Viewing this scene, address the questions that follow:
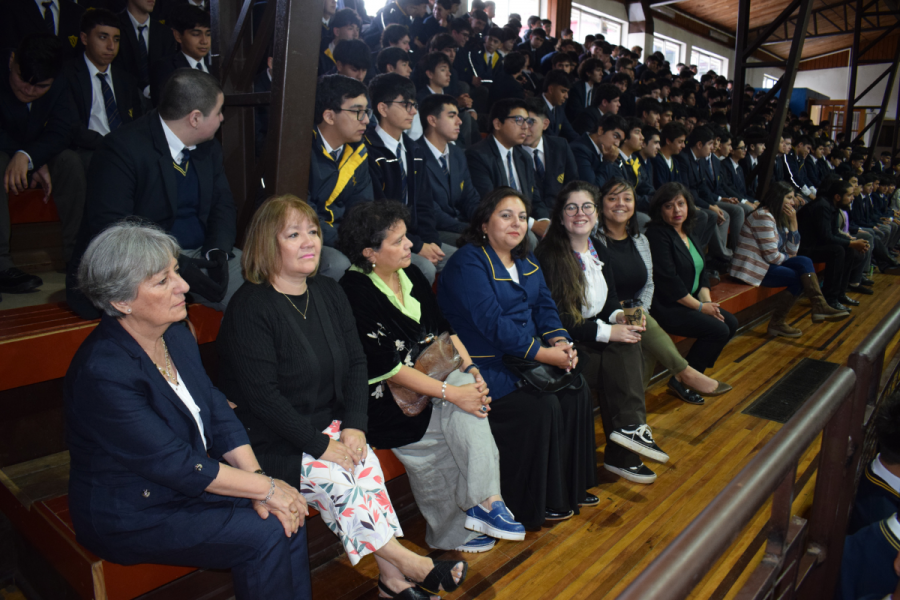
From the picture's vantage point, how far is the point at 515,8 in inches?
409

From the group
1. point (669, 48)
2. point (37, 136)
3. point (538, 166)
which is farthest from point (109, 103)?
point (669, 48)

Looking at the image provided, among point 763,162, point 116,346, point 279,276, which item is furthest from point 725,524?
point 763,162

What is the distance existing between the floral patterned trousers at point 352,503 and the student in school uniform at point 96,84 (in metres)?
1.84

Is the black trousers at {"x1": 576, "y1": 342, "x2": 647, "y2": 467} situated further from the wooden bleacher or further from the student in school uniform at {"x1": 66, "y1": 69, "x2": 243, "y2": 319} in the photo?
the student in school uniform at {"x1": 66, "y1": 69, "x2": 243, "y2": 319}

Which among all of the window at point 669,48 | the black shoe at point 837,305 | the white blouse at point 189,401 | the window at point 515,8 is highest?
the window at point 669,48

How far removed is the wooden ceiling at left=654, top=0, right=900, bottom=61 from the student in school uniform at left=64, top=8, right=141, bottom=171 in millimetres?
13143

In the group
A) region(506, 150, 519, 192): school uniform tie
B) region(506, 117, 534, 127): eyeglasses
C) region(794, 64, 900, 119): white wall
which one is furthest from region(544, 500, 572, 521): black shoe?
region(794, 64, 900, 119): white wall

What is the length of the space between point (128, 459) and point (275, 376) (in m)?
0.44

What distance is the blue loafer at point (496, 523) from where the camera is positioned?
1.87 metres

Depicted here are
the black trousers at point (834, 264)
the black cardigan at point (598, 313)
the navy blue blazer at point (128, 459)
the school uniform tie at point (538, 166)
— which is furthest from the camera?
the black trousers at point (834, 264)

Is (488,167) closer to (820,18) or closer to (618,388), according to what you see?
(618,388)

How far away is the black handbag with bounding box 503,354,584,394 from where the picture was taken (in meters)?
2.11

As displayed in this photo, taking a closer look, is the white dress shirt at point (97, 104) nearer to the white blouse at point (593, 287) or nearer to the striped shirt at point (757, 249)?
the white blouse at point (593, 287)

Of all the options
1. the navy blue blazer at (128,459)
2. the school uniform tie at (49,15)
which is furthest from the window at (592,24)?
the navy blue blazer at (128,459)
